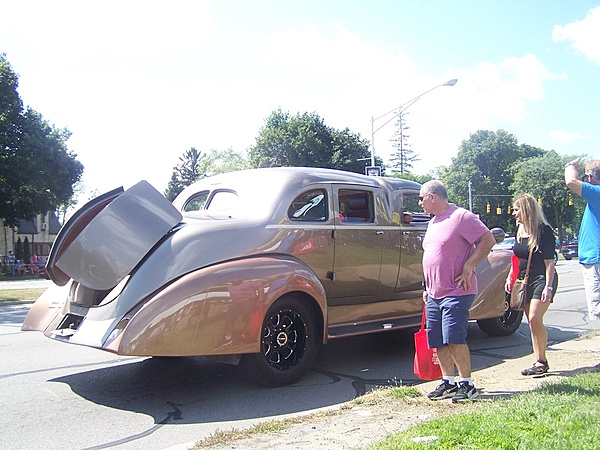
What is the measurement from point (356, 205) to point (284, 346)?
215 cm

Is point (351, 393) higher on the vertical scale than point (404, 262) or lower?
lower

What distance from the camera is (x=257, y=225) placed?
19.1 feet

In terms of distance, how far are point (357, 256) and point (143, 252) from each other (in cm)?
257

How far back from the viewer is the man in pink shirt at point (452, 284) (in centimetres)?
478

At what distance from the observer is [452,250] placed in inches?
191

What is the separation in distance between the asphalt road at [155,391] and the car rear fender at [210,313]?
0.58 m

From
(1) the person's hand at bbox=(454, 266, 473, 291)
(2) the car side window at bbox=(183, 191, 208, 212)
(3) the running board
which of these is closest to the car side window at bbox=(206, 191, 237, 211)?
(2) the car side window at bbox=(183, 191, 208, 212)

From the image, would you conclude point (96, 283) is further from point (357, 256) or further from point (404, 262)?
point (404, 262)

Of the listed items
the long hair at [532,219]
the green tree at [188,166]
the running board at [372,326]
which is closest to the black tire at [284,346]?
the running board at [372,326]

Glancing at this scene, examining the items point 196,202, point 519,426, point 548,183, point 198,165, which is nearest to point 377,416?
point 519,426

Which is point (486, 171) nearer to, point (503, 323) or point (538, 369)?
point (503, 323)

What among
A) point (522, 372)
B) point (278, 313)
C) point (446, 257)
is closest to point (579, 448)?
point (446, 257)

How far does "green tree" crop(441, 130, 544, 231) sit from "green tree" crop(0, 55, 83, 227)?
49.3 meters

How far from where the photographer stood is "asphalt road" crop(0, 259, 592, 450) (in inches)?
178
